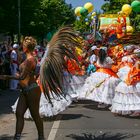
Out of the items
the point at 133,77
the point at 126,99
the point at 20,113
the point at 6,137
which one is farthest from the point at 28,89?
the point at 133,77

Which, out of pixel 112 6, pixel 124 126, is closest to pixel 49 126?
pixel 124 126

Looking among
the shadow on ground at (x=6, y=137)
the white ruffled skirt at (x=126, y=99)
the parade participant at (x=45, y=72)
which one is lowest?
the shadow on ground at (x=6, y=137)

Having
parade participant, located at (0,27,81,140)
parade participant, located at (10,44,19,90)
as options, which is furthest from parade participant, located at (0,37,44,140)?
parade participant, located at (10,44,19,90)

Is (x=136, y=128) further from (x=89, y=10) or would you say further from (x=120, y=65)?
(x=89, y=10)

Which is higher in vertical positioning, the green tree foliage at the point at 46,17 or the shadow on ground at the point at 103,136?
the green tree foliage at the point at 46,17

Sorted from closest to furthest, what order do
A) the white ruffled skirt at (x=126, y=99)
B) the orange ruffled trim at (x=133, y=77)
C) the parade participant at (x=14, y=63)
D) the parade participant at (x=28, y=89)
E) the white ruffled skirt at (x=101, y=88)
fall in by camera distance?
the parade participant at (x=28, y=89), the white ruffled skirt at (x=126, y=99), the orange ruffled trim at (x=133, y=77), the white ruffled skirt at (x=101, y=88), the parade participant at (x=14, y=63)

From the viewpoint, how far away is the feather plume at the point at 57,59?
7340mm

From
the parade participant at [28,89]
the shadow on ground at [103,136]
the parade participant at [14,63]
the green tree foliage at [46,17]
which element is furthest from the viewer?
the green tree foliage at [46,17]

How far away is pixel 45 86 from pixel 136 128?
280 cm

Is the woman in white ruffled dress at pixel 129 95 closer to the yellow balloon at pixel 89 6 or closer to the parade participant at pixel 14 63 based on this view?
the parade participant at pixel 14 63

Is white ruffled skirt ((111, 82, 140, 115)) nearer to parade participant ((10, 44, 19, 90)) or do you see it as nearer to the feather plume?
the feather plume

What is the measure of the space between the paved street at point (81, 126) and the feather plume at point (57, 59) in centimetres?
145

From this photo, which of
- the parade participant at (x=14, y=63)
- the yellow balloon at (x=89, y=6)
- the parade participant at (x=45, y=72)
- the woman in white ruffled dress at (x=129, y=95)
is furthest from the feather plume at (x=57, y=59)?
the yellow balloon at (x=89, y=6)

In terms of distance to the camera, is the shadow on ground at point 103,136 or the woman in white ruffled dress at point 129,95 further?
the woman in white ruffled dress at point 129,95
